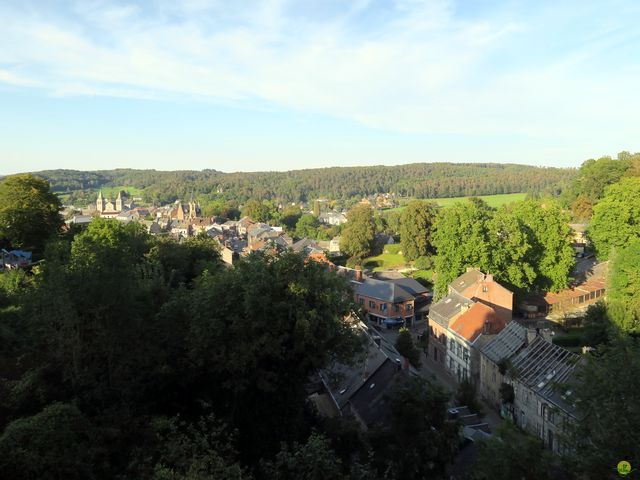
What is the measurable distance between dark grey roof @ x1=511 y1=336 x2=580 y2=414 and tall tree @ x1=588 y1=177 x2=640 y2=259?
67.7 ft


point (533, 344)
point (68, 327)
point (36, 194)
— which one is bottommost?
point (533, 344)

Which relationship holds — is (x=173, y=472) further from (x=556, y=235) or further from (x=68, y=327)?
(x=556, y=235)

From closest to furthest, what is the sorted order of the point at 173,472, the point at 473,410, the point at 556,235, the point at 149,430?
the point at 173,472 < the point at 149,430 < the point at 473,410 < the point at 556,235

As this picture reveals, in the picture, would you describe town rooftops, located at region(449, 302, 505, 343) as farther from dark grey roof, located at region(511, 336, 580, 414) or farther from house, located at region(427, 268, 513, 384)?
dark grey roof, located at region(511, 336, 580, 414)

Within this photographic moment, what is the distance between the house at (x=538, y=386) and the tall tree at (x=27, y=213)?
35230 millimetres

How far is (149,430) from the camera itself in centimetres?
1263

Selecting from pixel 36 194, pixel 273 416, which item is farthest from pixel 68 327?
pixel 36 194

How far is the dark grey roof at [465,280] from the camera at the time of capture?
36.3 meters

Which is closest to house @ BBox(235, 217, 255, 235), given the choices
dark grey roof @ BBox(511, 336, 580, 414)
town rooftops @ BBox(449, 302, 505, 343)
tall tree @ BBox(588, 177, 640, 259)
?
tall tree @ BBox(588, 177, 640, 259)

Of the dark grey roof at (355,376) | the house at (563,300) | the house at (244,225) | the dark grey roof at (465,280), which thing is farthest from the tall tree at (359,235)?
the dark grey roof at (355,376)

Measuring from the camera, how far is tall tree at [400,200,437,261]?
5978cm

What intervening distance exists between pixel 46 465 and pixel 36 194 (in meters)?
35.5

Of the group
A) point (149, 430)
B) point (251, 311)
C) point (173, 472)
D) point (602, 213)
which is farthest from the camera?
point (602, 213)

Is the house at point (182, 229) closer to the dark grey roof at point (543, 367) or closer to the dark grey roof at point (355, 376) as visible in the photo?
the dark grey roof at point (355, 376)
